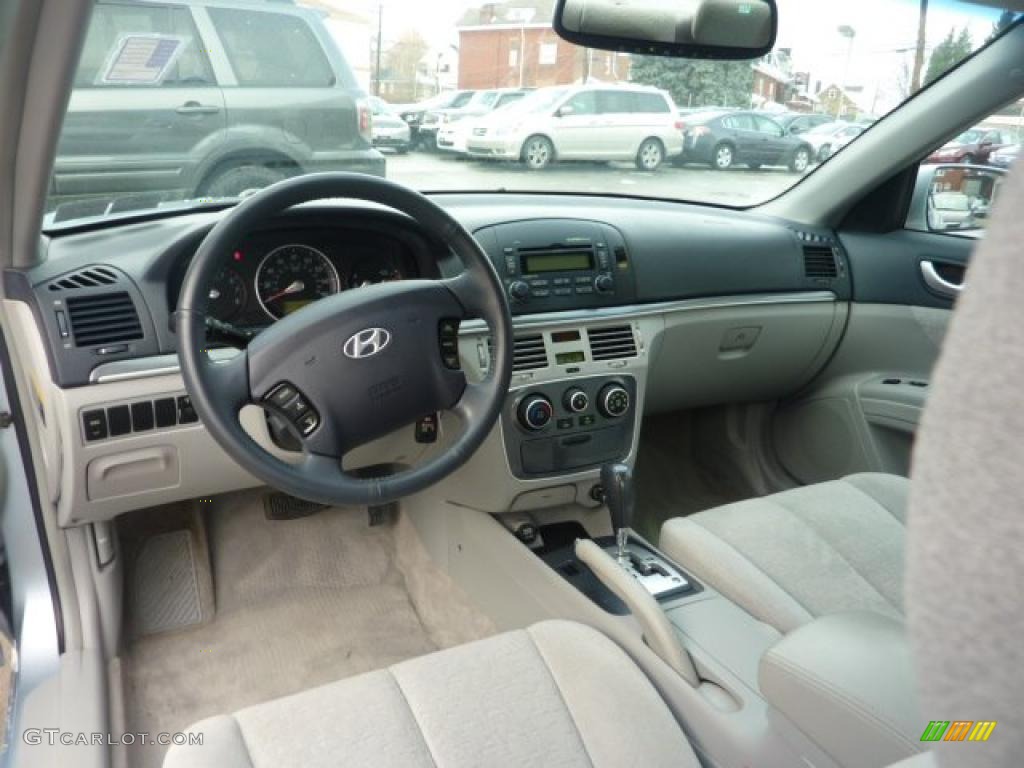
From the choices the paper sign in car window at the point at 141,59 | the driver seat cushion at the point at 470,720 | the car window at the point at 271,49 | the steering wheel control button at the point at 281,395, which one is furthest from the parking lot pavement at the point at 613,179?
the driver seat cushion at the point at 470,720

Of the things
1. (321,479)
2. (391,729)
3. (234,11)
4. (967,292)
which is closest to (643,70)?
(234,11)

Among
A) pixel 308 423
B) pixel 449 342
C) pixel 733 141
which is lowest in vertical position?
pixel 308 423

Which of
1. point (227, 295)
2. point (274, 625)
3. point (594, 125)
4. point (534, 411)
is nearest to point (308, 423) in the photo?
point (227, 295)

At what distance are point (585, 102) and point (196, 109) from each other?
1.44 m

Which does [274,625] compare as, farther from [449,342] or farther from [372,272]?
[449,342]

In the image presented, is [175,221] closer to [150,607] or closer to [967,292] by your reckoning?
[150,607]

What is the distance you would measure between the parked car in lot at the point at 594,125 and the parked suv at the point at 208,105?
60 centimetres

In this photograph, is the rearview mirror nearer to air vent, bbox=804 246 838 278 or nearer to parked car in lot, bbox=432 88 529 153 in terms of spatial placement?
parked car in lot, bbox=432 88 529 153

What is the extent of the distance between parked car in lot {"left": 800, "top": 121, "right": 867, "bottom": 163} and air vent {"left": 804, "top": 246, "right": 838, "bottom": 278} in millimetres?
298

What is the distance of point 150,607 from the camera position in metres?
2.51

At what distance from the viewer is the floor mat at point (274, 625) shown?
2.30m

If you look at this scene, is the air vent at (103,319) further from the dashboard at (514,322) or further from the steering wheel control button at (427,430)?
the steering wheel control button at (427,430)

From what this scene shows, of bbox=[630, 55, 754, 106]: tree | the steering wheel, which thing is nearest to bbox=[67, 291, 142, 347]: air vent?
the steering wheel

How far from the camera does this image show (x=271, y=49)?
2.38m
